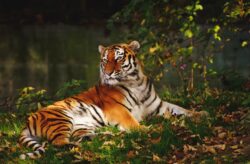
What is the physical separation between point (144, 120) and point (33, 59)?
10.6 m

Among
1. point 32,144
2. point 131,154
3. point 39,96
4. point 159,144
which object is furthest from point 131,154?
point 39,96

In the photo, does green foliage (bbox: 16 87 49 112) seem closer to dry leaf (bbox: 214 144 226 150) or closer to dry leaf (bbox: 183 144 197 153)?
dry leaf (bbox: 183 144 197 153)

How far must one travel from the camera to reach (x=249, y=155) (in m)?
4.81

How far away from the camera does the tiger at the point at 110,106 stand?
5965 millimetres

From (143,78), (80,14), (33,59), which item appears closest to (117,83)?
(143,78)

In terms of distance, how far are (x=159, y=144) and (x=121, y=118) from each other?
33.9 inches

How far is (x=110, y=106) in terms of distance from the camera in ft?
20.6

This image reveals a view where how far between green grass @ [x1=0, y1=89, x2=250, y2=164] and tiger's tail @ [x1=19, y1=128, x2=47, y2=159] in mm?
51


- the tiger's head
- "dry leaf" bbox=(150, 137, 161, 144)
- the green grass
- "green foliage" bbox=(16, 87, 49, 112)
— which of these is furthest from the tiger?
"green foliage" bbox=(16, 87, 49, 112)

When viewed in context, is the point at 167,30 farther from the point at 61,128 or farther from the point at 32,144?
the point at 32,144

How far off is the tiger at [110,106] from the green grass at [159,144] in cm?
12

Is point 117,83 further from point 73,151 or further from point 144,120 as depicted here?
point 73,151

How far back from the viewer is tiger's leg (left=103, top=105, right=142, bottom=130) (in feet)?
20.2

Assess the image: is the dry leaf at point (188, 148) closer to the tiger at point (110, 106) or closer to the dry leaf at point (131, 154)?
the dry leaf at point (131, 154)
